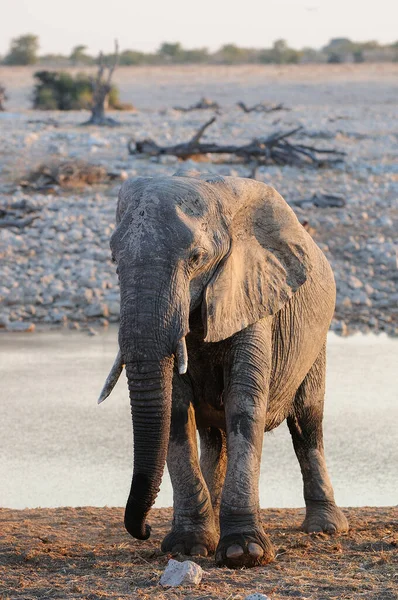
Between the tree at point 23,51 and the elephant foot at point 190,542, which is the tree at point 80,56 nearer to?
the tree at point 23,51

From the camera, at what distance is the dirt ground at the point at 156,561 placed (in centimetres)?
412

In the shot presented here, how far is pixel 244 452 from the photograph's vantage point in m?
4.71

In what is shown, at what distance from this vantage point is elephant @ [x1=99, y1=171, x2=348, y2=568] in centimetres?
425

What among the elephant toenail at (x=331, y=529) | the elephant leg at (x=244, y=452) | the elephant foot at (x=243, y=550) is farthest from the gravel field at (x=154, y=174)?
the elephant foot at (x=243, y=550)

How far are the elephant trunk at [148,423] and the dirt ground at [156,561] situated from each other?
29cm

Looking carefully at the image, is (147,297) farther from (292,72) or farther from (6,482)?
(292,72)

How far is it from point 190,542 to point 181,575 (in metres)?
0.71

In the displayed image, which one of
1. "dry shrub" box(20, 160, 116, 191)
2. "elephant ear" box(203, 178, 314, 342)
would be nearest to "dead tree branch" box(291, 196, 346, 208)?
"dry shrub" box(20, 160, 116, 191)

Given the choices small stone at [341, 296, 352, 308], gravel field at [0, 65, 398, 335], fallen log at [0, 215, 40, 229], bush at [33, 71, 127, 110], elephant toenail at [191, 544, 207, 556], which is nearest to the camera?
elephant toenail at [191, 544, 207, 556]

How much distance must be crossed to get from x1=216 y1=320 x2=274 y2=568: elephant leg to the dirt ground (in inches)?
3.4

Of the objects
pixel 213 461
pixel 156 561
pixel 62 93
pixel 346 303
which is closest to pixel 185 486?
pixel 156 561

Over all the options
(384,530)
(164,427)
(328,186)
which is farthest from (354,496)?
(328,186)

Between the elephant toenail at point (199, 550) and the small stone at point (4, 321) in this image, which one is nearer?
the elephant toenail at point (199, 550)

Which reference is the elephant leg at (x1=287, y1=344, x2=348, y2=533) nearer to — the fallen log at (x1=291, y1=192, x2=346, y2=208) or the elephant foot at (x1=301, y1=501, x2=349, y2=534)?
the elephant foot at (x1=301, y1=501, x2=349, y2=534)
